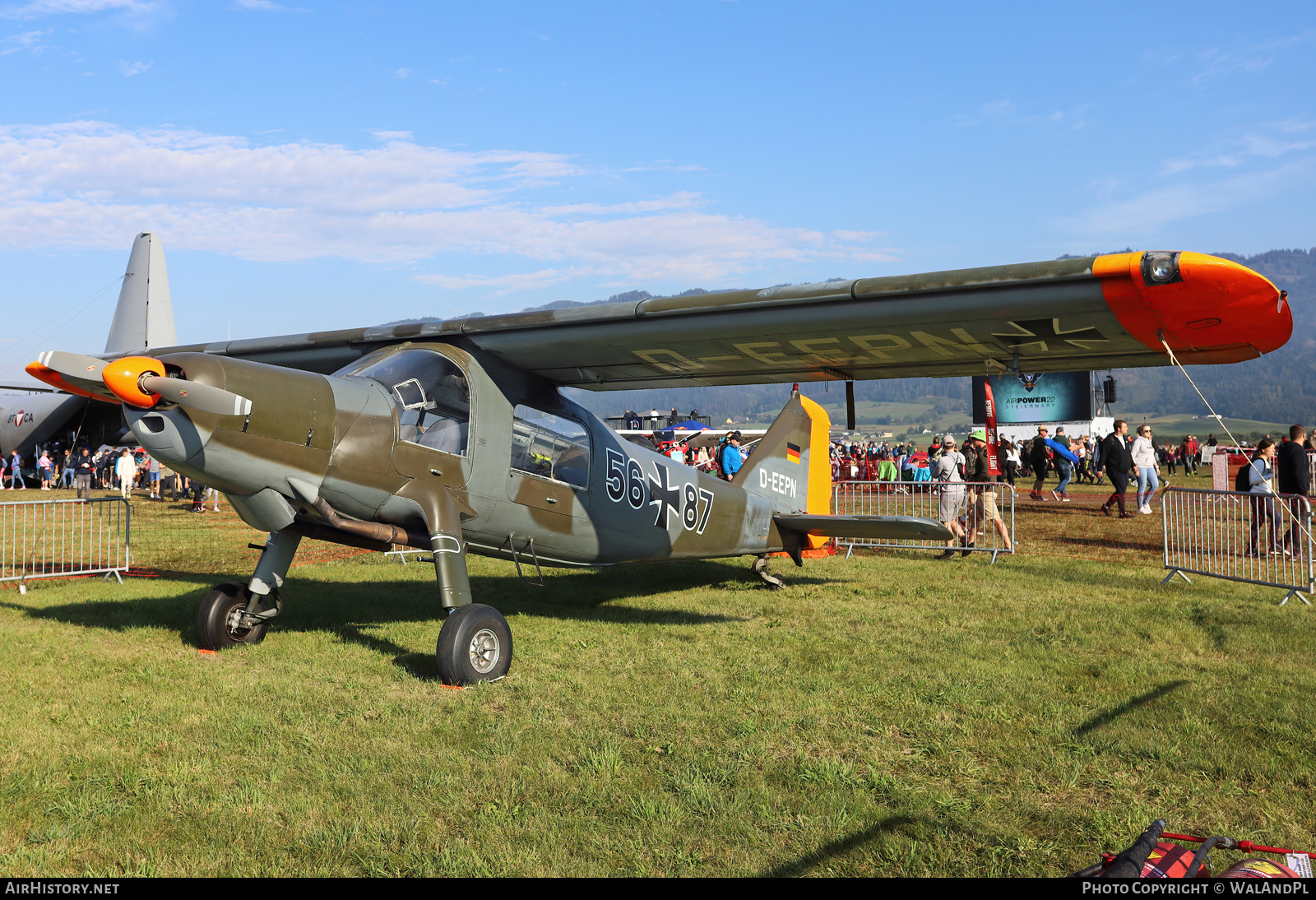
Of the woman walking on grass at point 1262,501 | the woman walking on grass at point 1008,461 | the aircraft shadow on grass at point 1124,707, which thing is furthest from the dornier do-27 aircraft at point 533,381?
the woman walking on grass at point 1008,461

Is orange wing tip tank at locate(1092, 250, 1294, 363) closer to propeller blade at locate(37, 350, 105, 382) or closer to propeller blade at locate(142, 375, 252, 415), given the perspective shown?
propeller blade at locate(142, 375, 252, 415)

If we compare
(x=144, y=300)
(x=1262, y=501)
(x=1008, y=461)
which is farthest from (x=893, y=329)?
(x=144, y=300)

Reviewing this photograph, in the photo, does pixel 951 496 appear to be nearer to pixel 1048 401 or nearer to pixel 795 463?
pixel 795 463

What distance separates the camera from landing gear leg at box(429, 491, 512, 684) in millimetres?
5770

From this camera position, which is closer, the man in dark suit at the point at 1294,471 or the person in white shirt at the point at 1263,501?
the person in white shirt at the point at 1263,501

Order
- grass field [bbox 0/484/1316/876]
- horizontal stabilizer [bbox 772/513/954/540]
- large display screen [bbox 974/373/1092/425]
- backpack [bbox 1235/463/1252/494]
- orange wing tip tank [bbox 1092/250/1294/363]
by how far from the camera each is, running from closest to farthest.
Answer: grass field [bbox 0/484/1316/876] < orange wing tip tank [bbox 1092/250/1294/363] < horizontal stabilizer [bbox 772/513/954/540] < backpack [bbox 1235/463/1252/494] < large display screen [bbox 974/373/1092/425]

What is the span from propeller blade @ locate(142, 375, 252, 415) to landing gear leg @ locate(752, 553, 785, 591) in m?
6.50

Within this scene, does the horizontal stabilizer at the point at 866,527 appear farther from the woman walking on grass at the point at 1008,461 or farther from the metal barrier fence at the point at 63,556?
the woman walking on grass at the point at 1008,461

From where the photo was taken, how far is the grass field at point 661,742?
3.49 m

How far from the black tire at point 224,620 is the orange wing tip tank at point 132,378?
95.8 inches

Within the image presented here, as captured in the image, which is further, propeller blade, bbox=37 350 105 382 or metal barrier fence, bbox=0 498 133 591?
metal barrier fence, bbox=0 498 133 591

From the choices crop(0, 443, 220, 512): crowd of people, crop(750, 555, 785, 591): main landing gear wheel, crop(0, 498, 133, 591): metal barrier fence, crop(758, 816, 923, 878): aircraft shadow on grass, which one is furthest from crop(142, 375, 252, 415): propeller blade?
crop(0, 443, 220, 512): crowd of people

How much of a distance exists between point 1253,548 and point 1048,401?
43129 mm

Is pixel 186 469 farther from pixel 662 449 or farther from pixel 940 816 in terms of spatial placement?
pixel 662 449
